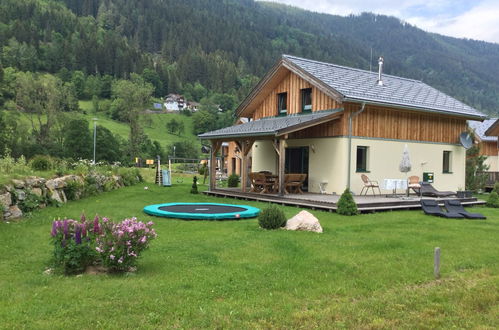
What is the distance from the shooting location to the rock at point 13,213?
10.1 metres

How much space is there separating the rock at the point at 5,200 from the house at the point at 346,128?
8.79m

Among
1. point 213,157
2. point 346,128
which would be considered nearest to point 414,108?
point 346,128

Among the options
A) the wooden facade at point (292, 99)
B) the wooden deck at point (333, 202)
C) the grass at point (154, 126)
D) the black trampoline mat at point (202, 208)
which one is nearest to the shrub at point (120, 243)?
the black trampoline mat at point (202, 208)

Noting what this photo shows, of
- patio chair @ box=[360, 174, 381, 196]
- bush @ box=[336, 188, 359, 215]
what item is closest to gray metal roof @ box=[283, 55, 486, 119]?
patio chair @ box=[360, 174, 381, 196]

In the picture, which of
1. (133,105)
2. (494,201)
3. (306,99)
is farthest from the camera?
(133,105)

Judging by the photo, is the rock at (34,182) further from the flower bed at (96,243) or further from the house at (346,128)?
the house at (346,128)

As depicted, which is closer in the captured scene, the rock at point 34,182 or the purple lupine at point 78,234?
the purple lupine at point 78,234

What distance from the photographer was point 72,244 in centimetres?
577

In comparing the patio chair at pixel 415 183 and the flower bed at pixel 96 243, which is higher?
the patio chair at pixel 415 183

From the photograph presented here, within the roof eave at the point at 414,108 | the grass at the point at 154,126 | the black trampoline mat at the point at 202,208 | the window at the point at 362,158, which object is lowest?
the black trampoline mat at the point at 202,208

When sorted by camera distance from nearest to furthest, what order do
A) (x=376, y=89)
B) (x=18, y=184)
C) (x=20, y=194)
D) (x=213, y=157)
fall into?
(x=20, y=194) < (x=18, y=184) < (x=376, y=89) < (x=213, y=157)

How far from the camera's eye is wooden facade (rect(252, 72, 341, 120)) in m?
18.2

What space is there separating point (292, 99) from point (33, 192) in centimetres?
1226

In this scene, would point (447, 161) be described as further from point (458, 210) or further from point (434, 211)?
point (434, 211)
